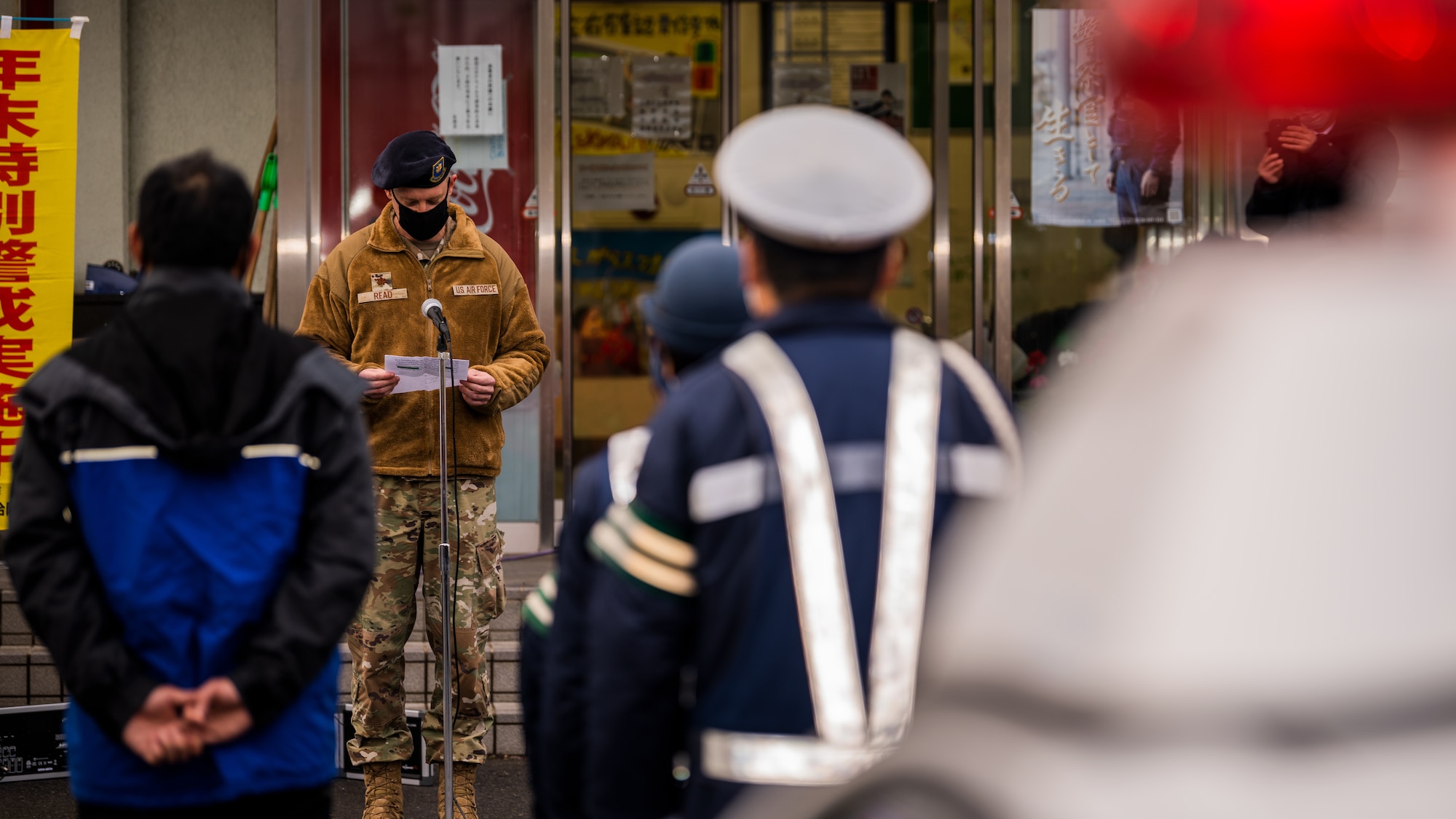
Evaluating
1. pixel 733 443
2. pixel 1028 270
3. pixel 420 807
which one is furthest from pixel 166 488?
pixel 1028 270

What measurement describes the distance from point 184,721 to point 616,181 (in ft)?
21.7

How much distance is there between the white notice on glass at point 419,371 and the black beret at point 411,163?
584 mm

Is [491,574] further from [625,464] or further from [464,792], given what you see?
[625,464]

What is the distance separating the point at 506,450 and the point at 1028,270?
2.89 m

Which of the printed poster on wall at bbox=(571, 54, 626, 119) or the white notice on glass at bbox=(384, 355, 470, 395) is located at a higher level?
the printed poster on wall at bbox=(571, 54, 626, 119)

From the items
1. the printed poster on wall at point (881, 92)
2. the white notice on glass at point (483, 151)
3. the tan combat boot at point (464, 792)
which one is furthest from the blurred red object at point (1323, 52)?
the printed poster on wall at point (881, 92)

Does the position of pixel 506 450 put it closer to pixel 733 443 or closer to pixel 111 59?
pixel 111 59

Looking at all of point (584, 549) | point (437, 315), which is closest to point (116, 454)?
point (584, 549)

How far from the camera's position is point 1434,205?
0.82 metres

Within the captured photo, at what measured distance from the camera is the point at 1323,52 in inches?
30.3

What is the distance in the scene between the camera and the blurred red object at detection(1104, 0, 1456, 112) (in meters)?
0.76

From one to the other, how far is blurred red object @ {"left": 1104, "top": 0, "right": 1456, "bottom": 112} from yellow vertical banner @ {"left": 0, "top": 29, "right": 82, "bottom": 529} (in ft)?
17.4

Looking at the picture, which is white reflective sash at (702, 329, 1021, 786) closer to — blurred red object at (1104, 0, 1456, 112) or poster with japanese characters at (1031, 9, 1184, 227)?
blurred red object at (1104, 0, 1456, 112)

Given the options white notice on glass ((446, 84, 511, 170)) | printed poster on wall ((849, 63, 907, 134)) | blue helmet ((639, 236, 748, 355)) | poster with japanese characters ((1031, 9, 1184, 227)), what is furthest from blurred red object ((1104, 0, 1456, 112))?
printed poster on wall ((849, 63, 907, 134))
